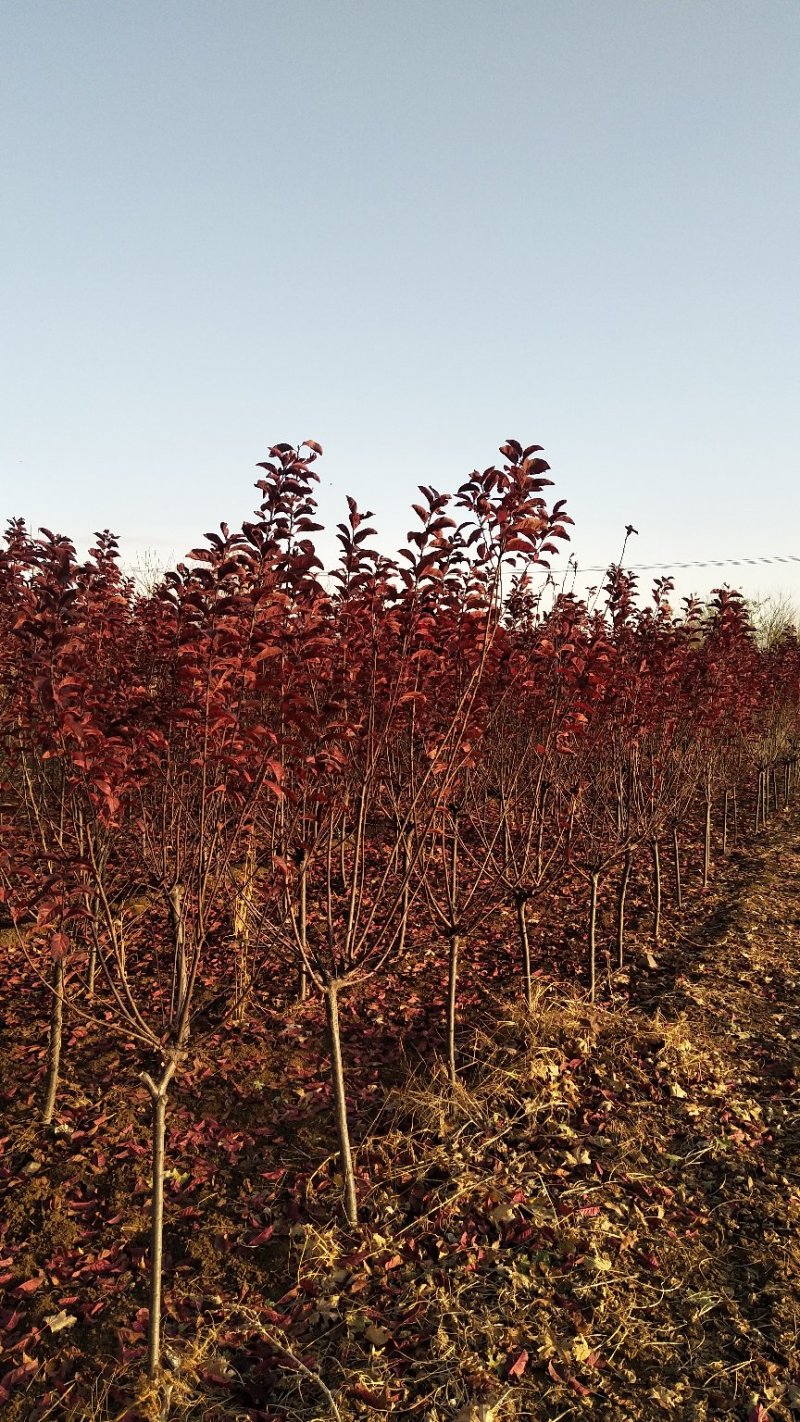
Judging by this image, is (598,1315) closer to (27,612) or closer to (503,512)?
(503,512)

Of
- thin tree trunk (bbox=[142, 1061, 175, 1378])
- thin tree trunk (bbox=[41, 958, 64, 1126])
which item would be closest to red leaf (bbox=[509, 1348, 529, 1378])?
thin tree trunk (bbox=[142, 1061, 175, 1378])

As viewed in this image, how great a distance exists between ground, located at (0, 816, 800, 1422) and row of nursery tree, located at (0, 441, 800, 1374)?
1.06ft

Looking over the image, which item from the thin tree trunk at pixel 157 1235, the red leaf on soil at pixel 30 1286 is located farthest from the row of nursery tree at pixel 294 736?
the red leaf on soil at pixel 30 1286

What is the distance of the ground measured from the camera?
3.60 m

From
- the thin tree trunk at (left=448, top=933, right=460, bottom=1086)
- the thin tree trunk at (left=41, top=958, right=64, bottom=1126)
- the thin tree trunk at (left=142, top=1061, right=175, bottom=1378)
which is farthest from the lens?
the thin tree trunk at (left=448, top=933, right=460, bottom=1086)

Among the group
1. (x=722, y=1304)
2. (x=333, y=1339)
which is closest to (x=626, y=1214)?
(x=722, y=1304)

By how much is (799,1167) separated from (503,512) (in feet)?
15.6

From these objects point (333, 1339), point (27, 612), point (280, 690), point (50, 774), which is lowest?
point (333, 1339)

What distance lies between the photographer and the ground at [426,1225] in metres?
3.60

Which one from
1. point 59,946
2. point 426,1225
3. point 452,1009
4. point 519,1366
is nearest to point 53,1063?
point 59,946

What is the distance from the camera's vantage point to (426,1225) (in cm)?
453

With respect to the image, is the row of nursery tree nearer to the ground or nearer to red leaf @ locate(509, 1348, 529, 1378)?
the ground

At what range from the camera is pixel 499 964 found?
28.2 feet

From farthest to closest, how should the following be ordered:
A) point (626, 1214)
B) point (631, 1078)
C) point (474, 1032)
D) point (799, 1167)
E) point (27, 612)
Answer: point (474, 1032) → point (631, 1078) → point (799, 1167) → point (626, 1214) → point (27, 612)
